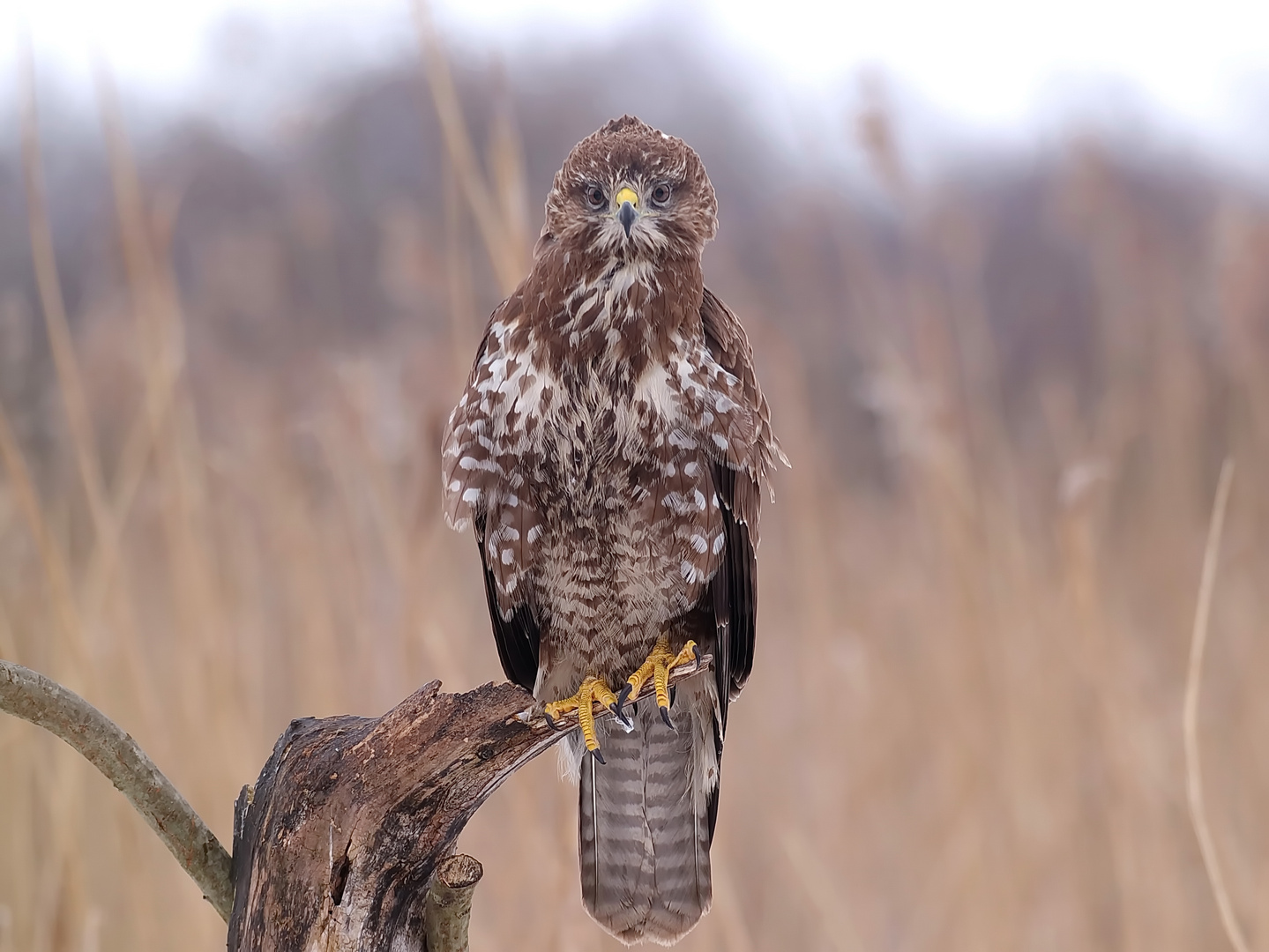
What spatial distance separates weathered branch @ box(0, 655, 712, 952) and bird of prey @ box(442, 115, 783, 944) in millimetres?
273

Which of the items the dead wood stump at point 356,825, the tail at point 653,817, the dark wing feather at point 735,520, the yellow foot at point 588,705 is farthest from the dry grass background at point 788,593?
the dead wood stump at point 356,825

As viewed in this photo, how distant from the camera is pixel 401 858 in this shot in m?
1.30

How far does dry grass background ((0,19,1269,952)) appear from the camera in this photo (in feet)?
6.70

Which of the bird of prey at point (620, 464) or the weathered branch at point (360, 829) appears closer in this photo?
the weathered branch at point (360, 829)

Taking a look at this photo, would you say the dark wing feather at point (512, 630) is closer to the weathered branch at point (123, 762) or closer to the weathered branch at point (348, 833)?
the weathered branch at point (348, 833)

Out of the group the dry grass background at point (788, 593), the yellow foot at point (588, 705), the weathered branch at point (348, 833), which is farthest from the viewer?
the dry grass background at point (788, 593)

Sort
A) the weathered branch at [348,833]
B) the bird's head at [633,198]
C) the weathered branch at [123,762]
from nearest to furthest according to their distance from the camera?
1. the weathered branch at [123,762]
2. the weathered branch at [348,833]
3. the bird's head at [633,198]

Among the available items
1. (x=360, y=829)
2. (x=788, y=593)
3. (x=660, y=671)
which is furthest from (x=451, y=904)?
(x=788, y=593)

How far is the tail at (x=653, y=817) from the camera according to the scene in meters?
1.95

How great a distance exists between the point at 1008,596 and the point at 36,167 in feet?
7.31

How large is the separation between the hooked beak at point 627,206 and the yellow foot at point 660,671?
2.26 feet

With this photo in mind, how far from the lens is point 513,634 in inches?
76.0

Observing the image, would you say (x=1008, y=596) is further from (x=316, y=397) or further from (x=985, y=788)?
(x=316, y=397)

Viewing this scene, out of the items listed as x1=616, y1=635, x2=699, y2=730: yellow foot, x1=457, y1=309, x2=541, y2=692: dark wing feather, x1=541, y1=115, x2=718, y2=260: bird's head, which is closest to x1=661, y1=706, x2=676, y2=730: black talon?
x1=616, y1=635, x2=699, y2=730: yellow foot
